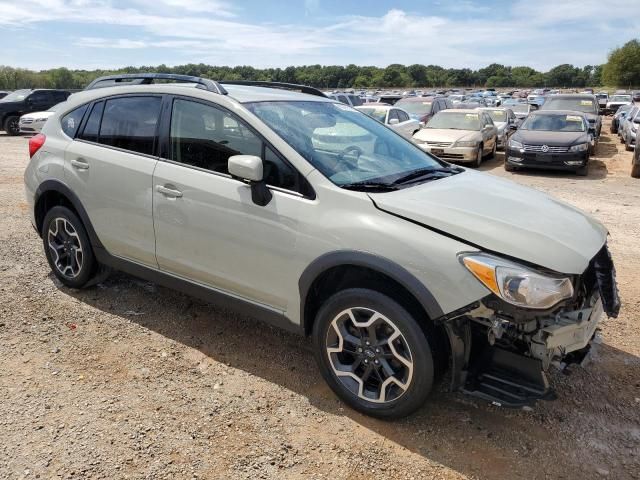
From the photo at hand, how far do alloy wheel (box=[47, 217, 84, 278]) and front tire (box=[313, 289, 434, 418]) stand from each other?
2.47 metres

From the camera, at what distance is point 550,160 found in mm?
11602

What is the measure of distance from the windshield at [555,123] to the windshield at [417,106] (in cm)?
487

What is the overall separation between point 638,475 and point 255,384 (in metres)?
2.12

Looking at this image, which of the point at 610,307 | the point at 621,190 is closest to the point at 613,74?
the point at 621,190

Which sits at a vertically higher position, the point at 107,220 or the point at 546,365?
the point at 107,220

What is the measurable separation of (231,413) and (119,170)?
1.97m

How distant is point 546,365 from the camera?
2.55 m

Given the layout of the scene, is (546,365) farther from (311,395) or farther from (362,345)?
(311,395)

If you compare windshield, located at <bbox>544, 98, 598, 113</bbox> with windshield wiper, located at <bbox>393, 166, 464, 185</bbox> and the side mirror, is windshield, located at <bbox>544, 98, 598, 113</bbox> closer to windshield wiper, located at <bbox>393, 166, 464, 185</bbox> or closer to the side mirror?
windshield wiper, located at <bbox>393, 166, 464, 185</bbox>

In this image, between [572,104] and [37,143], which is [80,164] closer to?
[37,143]

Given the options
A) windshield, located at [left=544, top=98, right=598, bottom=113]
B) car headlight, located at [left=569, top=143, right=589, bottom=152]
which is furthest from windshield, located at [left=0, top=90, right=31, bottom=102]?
car headlight, located at [left=569, top=143, right=589, bottom=152]

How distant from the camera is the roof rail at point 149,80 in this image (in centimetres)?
354

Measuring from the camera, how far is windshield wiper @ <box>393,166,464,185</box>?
3.25 meters

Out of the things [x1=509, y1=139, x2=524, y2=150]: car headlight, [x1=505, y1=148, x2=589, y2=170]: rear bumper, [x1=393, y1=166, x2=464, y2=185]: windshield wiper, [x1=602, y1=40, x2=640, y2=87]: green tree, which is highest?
[x1=602, y1=40, x2=640, y2=87]: green tree
